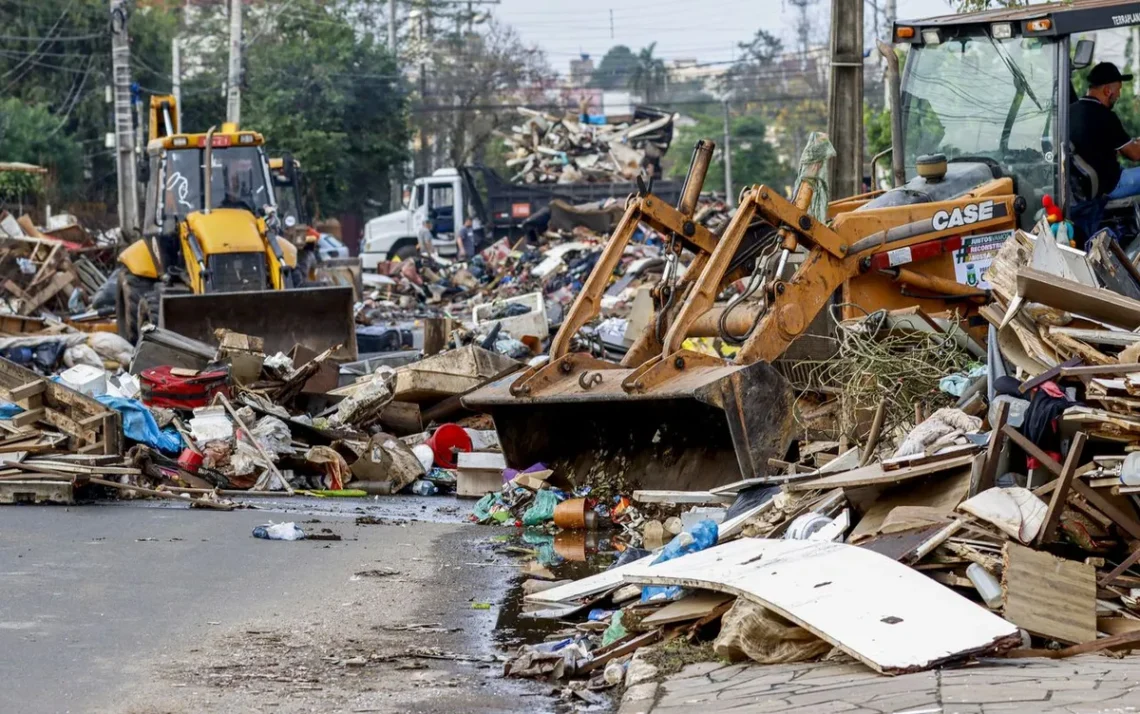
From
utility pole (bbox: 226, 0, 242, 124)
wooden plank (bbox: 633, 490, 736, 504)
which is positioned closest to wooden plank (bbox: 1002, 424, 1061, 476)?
wooden plank (bbox: 633, 490, 736, 504)

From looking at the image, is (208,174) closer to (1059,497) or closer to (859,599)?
(1059,497)

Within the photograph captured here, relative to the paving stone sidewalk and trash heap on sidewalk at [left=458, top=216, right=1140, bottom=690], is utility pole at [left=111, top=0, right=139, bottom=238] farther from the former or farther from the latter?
the paving stone sidewalk

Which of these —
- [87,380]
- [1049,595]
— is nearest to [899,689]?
[1049,595]

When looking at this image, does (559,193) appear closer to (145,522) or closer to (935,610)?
(145,522)

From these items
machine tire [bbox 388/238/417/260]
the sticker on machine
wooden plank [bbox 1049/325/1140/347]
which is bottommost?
machine tire [bbox 388/238/417/260]

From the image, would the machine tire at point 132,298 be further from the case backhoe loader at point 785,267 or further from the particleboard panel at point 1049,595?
the particleboard panel at point 1049,595

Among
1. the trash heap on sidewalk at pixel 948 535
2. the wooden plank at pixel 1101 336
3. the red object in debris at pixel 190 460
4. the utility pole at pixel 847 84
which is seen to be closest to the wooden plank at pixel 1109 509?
the trash heap on sidewalk at pixel 948 535

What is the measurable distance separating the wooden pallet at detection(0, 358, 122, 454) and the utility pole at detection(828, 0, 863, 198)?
21.4 feet

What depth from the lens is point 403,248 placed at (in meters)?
39.9

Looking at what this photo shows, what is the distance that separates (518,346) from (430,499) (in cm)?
499

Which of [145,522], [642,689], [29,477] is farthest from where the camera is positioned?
[29,477]

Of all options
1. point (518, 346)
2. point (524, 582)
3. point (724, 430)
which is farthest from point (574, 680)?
point (518, 346)

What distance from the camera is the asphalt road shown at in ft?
20.0

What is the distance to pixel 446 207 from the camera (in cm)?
3984
